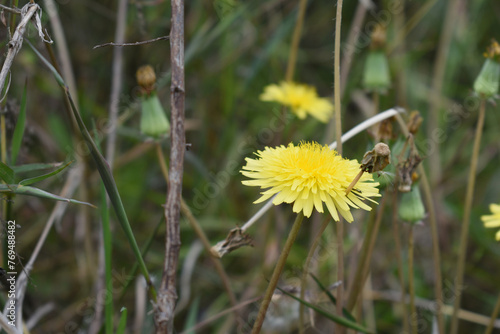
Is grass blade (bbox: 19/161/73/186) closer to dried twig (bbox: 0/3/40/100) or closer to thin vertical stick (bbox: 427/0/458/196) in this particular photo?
dried twig (bbox: 0/3/40/100)

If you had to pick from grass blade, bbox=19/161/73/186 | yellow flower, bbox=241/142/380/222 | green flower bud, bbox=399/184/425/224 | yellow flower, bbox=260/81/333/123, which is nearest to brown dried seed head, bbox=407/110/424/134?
green flower bud, bbox=399/184/425/224

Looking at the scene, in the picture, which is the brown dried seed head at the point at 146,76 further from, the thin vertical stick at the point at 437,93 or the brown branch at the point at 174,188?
the thin vertical stick at the point at 437,93

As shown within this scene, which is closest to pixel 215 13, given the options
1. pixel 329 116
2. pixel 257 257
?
pixel 329 116

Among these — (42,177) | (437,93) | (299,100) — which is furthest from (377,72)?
(42,177)

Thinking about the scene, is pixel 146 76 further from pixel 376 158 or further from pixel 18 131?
pixel 376 158

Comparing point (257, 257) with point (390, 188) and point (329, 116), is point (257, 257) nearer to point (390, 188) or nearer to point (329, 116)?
point (329, 116)

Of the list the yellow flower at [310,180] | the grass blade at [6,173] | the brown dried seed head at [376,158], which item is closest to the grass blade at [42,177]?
the grass blade at [6,173]
